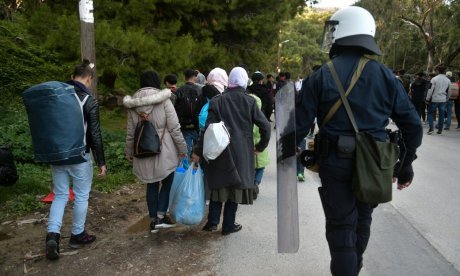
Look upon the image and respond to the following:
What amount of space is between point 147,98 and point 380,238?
275 centimetres

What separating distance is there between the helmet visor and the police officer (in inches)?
2.8

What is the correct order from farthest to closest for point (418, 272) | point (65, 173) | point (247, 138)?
point (247, 138)
point (65, 173)
point (418, 272)

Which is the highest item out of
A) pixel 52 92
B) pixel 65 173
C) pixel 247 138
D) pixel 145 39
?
pixel 145 39

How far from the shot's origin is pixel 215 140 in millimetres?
3967

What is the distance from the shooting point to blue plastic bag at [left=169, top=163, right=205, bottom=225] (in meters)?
4.24

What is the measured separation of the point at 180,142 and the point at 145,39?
4.82 m

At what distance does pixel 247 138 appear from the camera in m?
4.25

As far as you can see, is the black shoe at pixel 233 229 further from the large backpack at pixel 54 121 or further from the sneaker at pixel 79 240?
the large backpack at pixel 54 121

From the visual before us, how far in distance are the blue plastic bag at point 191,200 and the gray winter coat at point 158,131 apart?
267 millimetres

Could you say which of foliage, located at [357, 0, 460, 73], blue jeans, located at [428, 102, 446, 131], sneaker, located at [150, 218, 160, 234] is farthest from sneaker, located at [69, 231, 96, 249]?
foliage, located at [357, 0, 460, 73]

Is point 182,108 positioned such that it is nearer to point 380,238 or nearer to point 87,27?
point 87,27

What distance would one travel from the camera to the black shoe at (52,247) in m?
3.82

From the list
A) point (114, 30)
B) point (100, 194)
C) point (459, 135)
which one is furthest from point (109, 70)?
point (459, 135)

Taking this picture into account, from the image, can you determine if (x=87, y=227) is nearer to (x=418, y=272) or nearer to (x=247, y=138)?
(x=247, y=138)
